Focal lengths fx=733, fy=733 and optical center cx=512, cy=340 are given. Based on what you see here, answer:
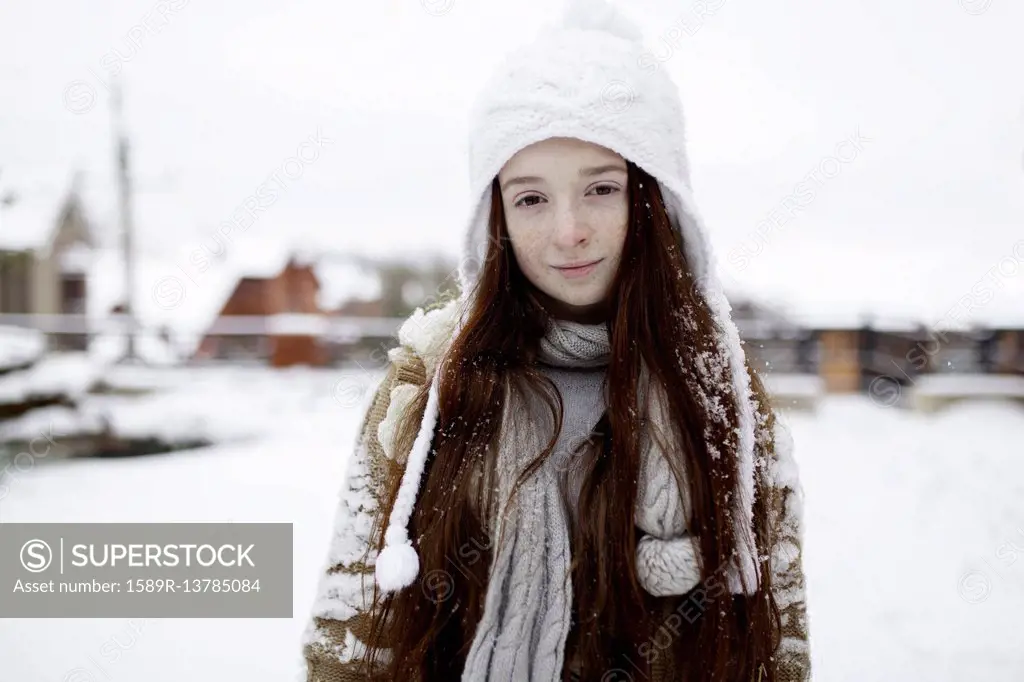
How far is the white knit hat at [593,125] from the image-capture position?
121 centimetres

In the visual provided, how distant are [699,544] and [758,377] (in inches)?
15.5

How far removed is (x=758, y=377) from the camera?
4.66 ft

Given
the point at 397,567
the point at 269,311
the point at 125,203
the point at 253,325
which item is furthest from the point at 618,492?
the point at 125,203

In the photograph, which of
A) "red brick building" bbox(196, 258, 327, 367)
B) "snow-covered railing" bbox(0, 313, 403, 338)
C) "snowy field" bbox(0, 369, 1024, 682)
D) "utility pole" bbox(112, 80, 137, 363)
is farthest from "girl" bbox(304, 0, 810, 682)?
"utility pole" bbox(112, 80, 137, 363)

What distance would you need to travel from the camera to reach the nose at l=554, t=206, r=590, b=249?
47.8 inches

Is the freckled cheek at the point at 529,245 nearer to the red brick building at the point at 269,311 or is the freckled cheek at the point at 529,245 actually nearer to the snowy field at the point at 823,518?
the snowy field at the point at 823,518

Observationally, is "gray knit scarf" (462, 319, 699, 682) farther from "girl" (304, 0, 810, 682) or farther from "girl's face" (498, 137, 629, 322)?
"girl's face" (498, 137, 629, 322)

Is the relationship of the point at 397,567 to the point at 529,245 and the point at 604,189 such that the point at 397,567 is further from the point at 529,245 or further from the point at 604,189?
the point at 604,189

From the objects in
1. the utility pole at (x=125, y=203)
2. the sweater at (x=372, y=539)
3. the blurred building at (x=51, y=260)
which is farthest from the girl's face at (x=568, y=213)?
the blurred building at (x=51, y=260)

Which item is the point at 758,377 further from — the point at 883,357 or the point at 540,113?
the point at 883,357

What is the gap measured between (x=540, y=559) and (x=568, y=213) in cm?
58

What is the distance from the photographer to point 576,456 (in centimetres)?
129

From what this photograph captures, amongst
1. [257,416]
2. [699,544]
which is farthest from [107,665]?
[257,416]

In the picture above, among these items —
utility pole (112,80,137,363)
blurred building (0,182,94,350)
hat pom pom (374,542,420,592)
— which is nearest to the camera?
hat pom pom (374,542,420,592)
